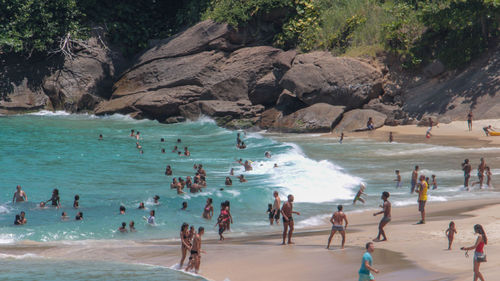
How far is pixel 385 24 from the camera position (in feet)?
143

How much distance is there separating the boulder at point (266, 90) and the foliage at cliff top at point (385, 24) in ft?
13.9

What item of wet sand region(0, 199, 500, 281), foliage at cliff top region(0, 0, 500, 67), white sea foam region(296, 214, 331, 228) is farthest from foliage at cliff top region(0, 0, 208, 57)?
wet sand region(0, 199, 500, 281)

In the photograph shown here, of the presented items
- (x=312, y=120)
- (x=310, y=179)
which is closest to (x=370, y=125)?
(x=312, y=120)

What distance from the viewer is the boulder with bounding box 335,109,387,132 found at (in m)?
38.8

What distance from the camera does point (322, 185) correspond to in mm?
25406

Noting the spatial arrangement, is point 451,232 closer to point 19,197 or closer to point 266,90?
point 19,197

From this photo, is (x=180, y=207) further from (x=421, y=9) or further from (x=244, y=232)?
(x=421, y=9)

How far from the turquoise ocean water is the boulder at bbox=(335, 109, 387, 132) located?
2.14 meters

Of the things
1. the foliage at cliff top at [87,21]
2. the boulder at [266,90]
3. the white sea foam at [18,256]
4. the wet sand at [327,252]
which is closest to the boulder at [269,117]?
the boulder at [266,90]

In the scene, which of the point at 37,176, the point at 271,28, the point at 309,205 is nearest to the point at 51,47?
the point at 271,28

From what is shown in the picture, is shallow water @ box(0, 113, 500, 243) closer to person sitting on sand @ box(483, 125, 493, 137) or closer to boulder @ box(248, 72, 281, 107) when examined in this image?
person sitting on sand @ box(483, 125, 493, 137)

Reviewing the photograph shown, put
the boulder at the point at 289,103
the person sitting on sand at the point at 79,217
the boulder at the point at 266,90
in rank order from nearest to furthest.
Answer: the person sitting on sand at the point at 79,217 < the boulder at the point at 289,103 < the boulder at the point at 266,90

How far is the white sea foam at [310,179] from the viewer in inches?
972

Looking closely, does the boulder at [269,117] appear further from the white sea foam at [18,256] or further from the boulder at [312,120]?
the white sea foam at [18,256]
